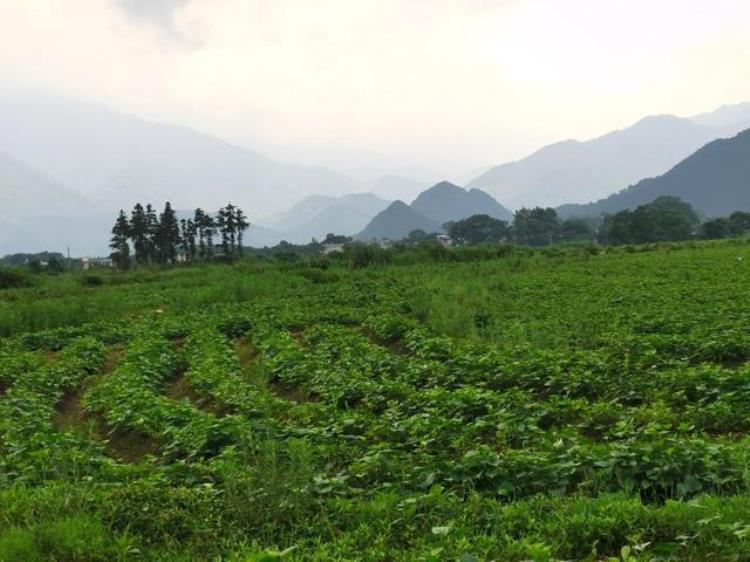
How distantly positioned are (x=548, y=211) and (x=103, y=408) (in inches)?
5145

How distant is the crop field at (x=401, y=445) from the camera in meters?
4.26

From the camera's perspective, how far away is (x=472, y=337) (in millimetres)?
14211

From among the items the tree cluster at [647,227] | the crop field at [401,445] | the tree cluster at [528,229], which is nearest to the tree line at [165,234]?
the crop field at [401,445]

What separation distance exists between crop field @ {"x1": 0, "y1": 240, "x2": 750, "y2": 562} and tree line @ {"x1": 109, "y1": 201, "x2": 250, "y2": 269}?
5874cm

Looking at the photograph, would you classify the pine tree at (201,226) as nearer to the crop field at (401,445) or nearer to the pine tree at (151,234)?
the pine tree at (151,234)

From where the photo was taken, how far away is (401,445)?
6.45 metres

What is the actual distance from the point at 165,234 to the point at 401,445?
72.3 m

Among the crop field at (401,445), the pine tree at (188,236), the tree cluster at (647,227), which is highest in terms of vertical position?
the pine tree at (188,236)

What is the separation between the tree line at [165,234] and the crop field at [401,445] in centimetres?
5874

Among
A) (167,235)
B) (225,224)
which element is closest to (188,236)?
(167,235)

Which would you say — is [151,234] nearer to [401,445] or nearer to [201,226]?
[201,226]

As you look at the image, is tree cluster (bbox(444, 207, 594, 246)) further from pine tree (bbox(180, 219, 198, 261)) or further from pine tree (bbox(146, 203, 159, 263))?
pine tree (bbox(146, 203, 159, 263))

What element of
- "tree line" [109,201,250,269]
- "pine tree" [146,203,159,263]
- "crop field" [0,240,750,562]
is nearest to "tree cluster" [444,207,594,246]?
"tree line" [109,201,250,269]

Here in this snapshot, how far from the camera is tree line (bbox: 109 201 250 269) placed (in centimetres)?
6956
